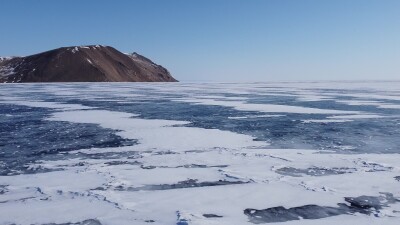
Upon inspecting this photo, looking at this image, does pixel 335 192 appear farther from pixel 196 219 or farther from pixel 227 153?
pixel 227 153

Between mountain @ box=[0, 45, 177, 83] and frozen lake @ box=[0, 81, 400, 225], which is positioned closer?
frozen lake @ box=[0, 81, 400, 225]

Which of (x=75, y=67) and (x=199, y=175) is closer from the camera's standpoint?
(x=199, y=175)

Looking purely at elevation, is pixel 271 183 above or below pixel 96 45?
below

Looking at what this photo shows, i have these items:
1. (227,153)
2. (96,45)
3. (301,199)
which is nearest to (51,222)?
(301,199)

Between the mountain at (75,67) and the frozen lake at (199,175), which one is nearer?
the frozen lake at (199,175)

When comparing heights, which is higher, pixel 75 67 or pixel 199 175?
pixel 75 67

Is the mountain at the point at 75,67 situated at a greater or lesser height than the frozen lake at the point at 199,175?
greater

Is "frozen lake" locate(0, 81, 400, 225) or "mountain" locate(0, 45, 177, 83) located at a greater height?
"mountain" locate(0, 45, 177, 83)

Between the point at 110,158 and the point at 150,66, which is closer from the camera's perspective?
the point at 110,158
